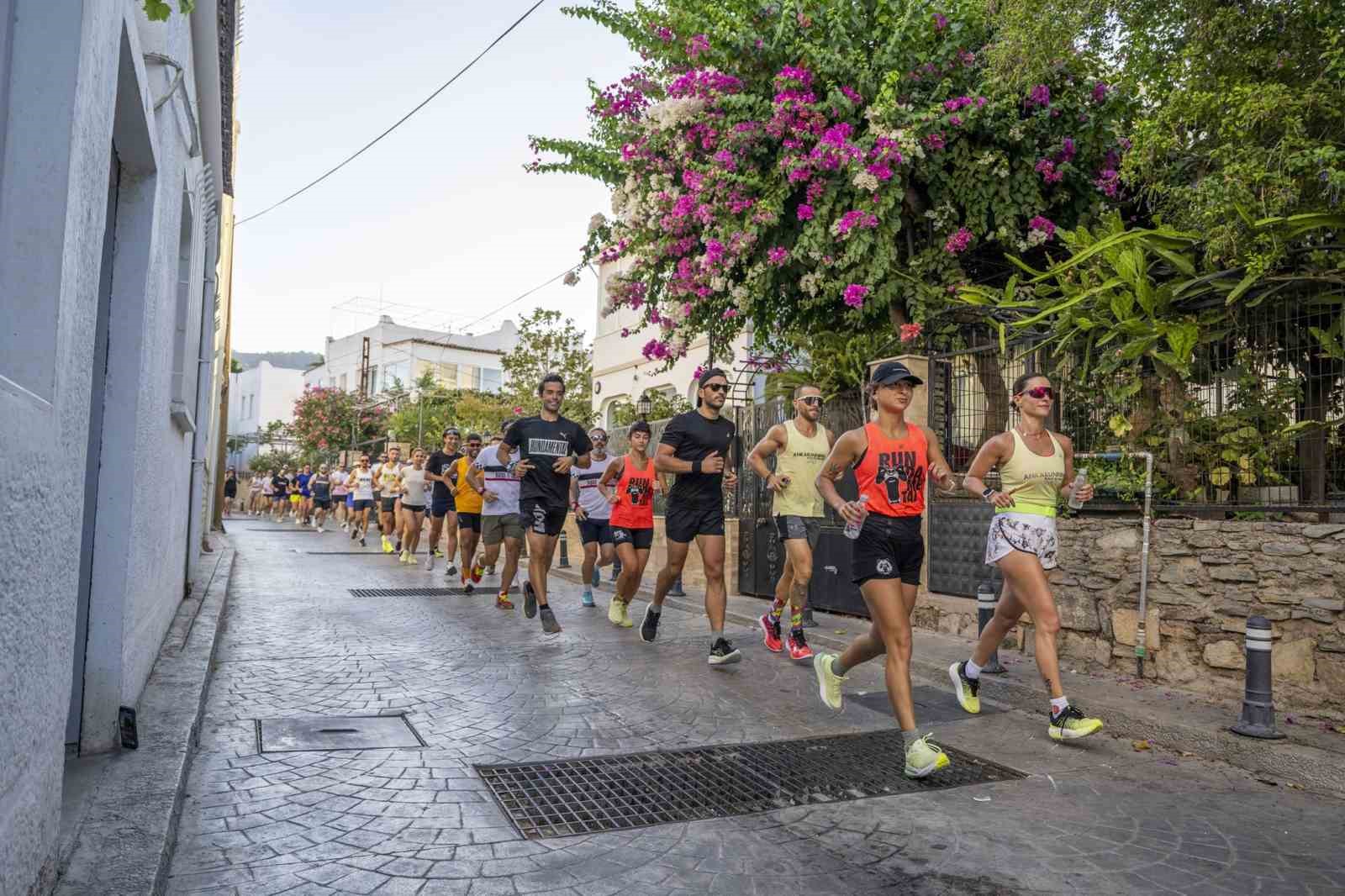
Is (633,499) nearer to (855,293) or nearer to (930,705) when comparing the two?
(855,293)

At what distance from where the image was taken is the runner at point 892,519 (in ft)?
15.2

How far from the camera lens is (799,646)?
24.1 ft

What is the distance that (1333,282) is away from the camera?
634 centimetres

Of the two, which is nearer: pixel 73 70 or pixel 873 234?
pixel 73 70

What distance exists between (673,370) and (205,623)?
594 inches

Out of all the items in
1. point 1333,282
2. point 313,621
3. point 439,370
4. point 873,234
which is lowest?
point 313,621

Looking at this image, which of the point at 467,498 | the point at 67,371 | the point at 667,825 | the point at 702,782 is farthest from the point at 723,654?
the point at 467,498

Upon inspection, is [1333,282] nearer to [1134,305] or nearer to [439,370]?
[1134,305]

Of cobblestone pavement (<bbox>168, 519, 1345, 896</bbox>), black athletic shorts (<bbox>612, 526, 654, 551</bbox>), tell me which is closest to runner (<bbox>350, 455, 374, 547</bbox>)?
black athletic shorts (<bbox>612, 526, 654, 551</bbox>)

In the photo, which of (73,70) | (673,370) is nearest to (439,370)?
(673,370)

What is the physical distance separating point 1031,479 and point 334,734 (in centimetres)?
409

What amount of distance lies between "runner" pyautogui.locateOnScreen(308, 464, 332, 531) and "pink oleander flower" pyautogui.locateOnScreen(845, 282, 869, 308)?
2173 centimetres

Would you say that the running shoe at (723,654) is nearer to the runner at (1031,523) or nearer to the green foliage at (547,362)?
the runner at (1031,523)

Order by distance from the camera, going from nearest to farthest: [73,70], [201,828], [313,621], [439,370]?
[73,70] → [201,828] → [313,621] → [439,370]
